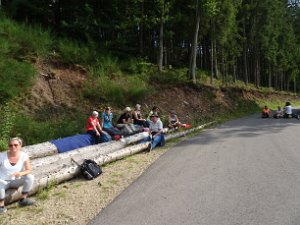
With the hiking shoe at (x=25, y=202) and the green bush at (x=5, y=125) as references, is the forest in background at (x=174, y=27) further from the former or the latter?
the hiking shoe at (x=25, y=202)

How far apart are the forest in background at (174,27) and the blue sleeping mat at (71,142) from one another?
13.3 m

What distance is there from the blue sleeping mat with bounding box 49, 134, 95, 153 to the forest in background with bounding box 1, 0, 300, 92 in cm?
1330

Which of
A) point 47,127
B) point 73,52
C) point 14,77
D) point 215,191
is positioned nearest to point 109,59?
point 73,52

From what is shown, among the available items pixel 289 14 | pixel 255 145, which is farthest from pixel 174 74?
pixel 289 14

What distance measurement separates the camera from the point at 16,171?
24.4ft

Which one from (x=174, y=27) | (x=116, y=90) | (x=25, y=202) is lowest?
(x=25, y=202)

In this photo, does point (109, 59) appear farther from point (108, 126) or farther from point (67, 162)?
point (67, 162)

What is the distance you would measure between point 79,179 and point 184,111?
A: 693 inches

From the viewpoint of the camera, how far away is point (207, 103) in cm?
3022

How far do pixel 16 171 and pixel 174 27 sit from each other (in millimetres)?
29551

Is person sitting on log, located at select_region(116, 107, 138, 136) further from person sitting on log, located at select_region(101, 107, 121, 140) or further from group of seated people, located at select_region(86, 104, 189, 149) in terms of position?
person sitting on log, located at select_region(101, 107, 121, 140)

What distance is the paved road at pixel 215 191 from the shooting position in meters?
6.26

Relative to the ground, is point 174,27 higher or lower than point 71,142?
higher

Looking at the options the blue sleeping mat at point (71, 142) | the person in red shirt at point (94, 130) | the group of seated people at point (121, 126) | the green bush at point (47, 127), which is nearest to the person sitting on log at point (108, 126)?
the group of seated people at point (121, 126)
